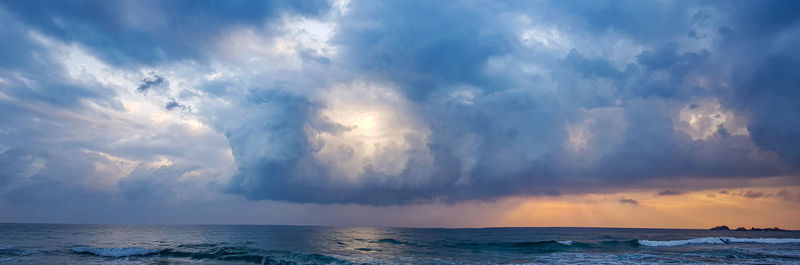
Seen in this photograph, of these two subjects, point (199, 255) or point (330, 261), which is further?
point (199, 255)

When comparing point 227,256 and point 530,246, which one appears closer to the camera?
point 227,256

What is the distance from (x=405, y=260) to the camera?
35.7 meters

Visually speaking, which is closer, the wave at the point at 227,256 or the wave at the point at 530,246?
the wave at the point at 227,256

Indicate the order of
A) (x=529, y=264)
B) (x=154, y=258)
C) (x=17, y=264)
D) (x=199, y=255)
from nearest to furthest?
(x=17, y=264) → (x=529, y=264) → (x=154, y=258) → (x=199, y=255)

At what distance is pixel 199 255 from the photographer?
38.2m

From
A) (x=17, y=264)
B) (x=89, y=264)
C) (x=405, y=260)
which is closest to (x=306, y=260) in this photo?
(x=405, y=260)

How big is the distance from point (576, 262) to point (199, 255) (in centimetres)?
3679

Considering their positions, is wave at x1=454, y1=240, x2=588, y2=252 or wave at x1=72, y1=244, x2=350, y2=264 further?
wave at x1=454, y1=240, x2=588, y2=252

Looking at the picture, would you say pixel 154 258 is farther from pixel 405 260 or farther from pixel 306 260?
pixel 405 260

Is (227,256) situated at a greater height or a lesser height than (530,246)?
greater

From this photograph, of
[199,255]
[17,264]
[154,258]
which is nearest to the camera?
[17,264]

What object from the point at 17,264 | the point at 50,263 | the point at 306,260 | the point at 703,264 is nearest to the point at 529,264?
the point at 703,264

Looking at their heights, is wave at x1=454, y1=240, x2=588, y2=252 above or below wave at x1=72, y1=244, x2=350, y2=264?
below

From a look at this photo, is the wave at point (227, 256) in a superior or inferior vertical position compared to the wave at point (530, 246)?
superior
